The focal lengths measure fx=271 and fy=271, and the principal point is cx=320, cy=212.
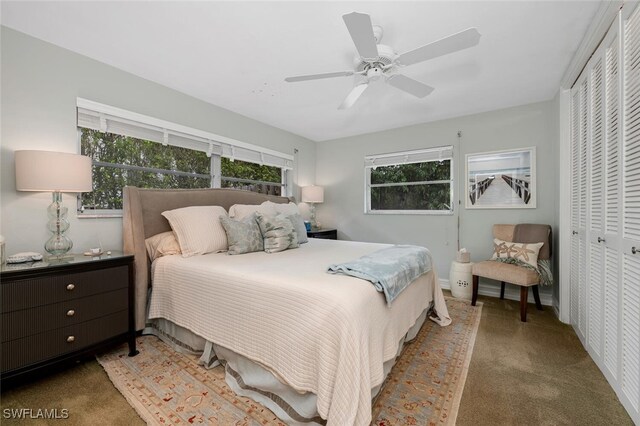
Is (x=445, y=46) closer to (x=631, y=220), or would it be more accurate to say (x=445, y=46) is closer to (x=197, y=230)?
(x=631, y=220)

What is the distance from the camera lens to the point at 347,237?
4816 mm

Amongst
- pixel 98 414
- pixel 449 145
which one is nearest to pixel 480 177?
pixel 449 145

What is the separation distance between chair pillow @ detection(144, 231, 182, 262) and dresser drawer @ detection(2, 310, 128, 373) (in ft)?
1.67

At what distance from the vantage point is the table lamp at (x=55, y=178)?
1.82 m

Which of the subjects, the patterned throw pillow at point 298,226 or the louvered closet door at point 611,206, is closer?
the louvered closet door at point 611,206

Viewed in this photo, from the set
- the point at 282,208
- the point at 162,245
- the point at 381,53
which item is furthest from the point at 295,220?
the point at 381,53

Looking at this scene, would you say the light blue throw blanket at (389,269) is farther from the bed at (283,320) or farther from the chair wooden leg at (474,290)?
the chair wooden leg at (474,290)

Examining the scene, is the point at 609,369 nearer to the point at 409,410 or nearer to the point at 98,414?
the point at 409,410

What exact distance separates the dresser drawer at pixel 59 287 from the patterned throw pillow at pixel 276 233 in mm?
1113

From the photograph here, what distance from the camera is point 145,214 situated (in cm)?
253

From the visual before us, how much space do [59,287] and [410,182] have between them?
4123 millimetres

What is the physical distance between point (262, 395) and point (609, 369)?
2.17 m

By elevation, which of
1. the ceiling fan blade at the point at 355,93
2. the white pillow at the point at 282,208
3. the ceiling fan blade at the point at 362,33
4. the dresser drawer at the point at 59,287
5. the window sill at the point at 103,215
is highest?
the ceiling fan blade at the point at 362,33

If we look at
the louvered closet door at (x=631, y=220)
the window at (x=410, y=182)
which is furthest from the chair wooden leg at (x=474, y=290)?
the louvered closet door at (x=631, y=220)
